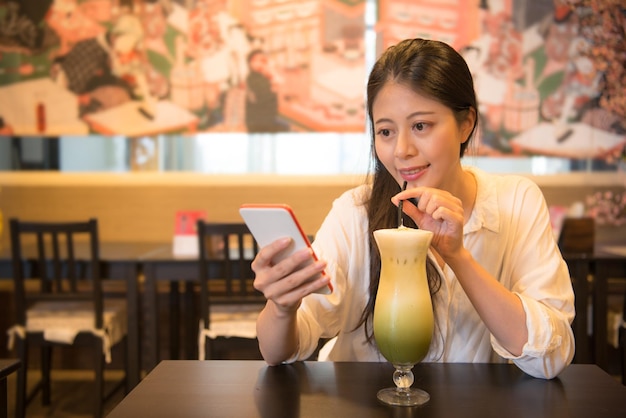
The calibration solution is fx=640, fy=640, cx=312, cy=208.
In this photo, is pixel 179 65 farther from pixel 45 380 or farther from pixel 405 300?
pixel 405 300

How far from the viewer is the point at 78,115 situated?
4.18 m

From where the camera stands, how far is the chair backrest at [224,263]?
2938mm

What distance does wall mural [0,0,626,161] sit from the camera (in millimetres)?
4156

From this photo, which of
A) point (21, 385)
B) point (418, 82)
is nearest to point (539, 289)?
point (418, 82)

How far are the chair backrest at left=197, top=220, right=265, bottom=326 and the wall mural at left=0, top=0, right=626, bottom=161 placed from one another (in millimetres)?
1335

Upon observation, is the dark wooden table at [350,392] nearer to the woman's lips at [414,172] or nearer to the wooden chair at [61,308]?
the woman's lips at [414,172]

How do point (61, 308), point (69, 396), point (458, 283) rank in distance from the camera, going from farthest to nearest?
point (69, 396) → point (61, 308) → point (458, 283)

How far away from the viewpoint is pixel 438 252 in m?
1.26

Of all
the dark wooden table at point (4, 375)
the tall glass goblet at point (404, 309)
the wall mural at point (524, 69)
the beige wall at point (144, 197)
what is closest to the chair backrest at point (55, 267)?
the beige wall at point (144, 197)

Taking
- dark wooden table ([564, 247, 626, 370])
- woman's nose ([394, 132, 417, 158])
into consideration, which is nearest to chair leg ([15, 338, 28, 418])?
woman's nose ([394, 132, 417, 158])

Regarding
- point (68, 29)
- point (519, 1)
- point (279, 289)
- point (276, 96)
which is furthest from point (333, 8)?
point (279, 289)

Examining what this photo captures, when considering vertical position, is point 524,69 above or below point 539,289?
above

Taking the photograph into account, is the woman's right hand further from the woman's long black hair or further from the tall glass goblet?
the woman's long black hair

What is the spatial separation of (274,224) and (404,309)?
0.26m
